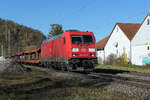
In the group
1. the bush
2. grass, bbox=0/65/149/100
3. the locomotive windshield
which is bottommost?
grass, bbox=0/65/149/100

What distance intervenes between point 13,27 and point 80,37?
11595cm

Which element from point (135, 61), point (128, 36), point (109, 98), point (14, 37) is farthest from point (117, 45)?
point (14, 37)

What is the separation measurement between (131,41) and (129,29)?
4.51 m

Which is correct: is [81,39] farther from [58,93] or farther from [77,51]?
[58,93]

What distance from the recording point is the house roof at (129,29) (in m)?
34.7

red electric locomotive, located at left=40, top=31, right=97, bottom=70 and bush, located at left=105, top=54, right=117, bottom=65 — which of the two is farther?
bush, located at left=105, top=54, right=117, bottom=65

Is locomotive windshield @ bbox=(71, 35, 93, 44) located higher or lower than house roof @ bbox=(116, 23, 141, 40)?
lower

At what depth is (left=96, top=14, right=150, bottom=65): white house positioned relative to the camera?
31.5 meters

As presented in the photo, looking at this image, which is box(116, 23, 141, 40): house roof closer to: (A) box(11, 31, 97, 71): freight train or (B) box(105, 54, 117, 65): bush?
(B) box(105, 54, 117, 65): bush

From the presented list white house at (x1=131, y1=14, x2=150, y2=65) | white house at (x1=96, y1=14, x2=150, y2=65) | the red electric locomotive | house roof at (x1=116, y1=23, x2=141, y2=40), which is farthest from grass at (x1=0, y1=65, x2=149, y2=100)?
house roof at (x1=116, y1=23, x2=141, y2=40)

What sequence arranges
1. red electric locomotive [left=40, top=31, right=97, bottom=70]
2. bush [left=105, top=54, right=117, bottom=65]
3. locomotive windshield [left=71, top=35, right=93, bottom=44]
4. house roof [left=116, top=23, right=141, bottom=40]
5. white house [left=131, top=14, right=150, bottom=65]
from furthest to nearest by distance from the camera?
house roof [left=116, top=23, right=141, bottom=40] → bush [left=105, top=54, right=117, bottom=65] → white house [left=131, top=14, right=150, bottom=65] → locomotive windshield [left=71, top=35, right=93, bottom=44] → red electric locomotive [left=40, top=31, right=97, bottom=70]

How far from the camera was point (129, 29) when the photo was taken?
37062 millimetres

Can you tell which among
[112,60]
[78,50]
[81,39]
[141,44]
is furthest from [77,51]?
[141,44]

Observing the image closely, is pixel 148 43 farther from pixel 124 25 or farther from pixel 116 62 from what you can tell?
pixel 124 25
